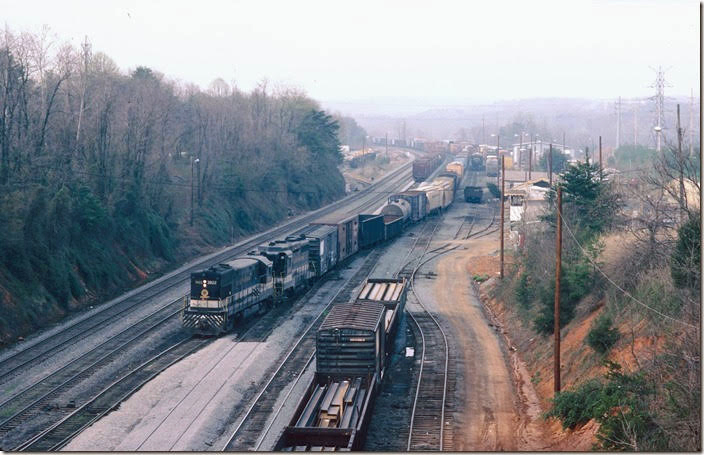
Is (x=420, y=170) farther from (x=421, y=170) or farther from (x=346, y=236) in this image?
(x=346, y=236)

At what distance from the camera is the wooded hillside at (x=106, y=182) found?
43469 millimetres

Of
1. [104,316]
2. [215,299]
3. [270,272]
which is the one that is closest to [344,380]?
[215,299]

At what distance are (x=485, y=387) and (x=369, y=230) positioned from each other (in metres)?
35.9

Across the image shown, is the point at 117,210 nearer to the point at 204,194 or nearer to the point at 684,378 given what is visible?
the point at 204,194

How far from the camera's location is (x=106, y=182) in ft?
191

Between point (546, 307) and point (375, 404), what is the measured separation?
11236mm

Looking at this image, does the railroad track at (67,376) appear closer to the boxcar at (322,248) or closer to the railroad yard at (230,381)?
the railroad yard at (230,381)

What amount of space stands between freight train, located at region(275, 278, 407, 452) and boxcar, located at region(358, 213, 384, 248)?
2962 cm

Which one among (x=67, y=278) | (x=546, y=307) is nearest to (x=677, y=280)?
(x=546, y=307)

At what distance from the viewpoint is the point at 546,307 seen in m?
35.8

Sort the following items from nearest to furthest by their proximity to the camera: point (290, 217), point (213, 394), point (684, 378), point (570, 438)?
1. point (684, 378)
2. point (570, 438)
3. point (213, 394)
4. point (290, 217)

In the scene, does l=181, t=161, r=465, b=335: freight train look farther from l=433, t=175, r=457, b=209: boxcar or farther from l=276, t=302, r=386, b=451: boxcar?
l=433, t=175, r=457, b=209: boxcar

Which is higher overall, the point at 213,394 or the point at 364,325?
the point at 364,325

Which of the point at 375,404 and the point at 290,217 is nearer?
the point at 375,404
